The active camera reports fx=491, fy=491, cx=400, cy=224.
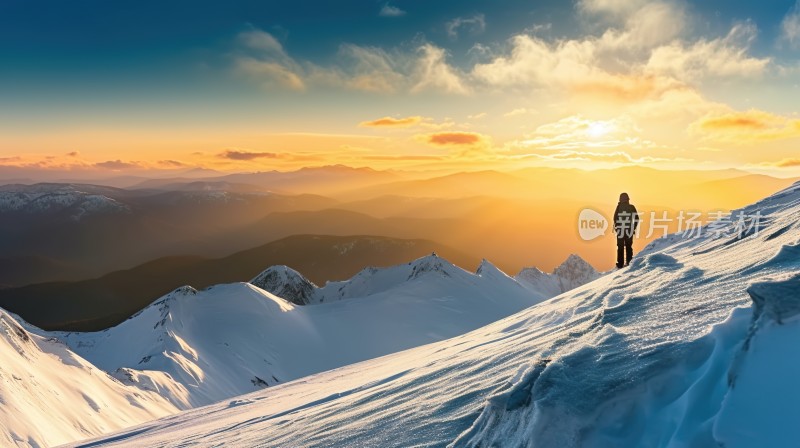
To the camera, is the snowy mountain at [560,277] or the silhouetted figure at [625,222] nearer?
the silhouetted figure at [625,222]

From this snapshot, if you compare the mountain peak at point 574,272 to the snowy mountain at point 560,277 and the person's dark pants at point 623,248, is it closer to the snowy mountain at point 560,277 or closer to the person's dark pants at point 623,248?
the snowy mountain at point 560,277

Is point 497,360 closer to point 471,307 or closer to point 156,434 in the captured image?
point 156,434

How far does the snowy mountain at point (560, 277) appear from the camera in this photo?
6014 inches

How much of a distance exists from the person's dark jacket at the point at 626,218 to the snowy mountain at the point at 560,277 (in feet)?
419

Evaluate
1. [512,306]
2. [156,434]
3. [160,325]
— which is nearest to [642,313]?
[156,434]

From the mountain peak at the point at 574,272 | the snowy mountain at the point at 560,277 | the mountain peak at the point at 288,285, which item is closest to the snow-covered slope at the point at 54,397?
the mountain peak at the point at 288,285

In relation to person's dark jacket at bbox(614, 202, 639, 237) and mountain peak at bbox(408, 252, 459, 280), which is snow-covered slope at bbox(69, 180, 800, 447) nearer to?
person's dark jacket at bbox(614, 202, 639, 237)

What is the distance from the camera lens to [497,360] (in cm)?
853

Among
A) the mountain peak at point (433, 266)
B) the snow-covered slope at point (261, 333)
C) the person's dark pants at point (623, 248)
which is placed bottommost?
the snow-covered slope at point (261, 333)

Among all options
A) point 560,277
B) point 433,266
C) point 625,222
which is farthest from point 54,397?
point 560,277

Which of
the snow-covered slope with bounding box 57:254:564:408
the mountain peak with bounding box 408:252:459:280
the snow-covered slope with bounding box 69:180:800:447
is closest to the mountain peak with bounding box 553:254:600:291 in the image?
the mountain peak with bounding box 408:252:459:280

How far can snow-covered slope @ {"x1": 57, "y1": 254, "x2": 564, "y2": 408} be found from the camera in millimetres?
63688

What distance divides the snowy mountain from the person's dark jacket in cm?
12784

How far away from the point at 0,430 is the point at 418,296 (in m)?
66.2
